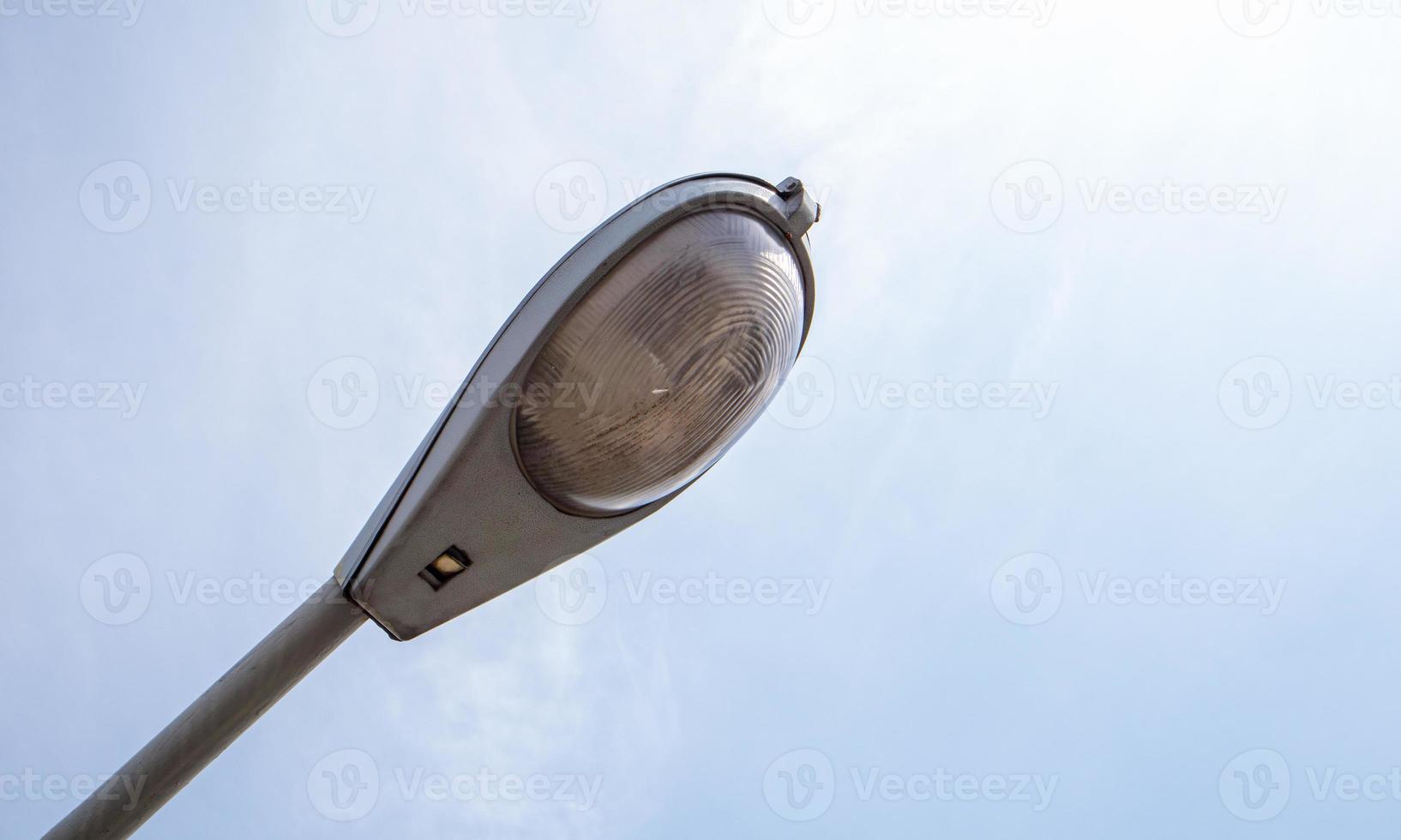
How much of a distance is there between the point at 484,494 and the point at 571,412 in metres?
0.42

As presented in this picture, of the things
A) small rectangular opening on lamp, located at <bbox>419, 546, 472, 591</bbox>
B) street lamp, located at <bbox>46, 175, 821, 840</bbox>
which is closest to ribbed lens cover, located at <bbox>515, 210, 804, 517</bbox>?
street lamp, located at <bbox>46, 175, 821, 840</bbox>

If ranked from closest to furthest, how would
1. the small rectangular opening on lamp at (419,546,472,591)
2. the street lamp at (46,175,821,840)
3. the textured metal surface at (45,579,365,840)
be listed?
the textured metal surface at (45,579,365,840)
the street lamp at (46,175,821,840)
the small rectangular opening on lamp at (419,546,472,591)

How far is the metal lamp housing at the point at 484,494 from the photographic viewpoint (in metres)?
3.31

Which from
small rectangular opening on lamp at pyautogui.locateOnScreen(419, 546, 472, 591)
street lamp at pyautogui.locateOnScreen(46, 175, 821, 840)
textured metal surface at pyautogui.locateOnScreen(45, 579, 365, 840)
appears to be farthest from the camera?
small rectangular opening on lamp at pyautogui.locateOnScreen(419, 546, 472, 591)

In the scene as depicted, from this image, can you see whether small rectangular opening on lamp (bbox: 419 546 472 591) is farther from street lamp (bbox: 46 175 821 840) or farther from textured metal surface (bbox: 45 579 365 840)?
textured metal surface (bbox: 45 579 365 840)

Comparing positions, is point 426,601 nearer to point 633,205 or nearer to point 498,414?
point 498,414

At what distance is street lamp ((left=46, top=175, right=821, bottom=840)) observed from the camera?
3273mm

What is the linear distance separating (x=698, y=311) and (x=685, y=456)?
534mm

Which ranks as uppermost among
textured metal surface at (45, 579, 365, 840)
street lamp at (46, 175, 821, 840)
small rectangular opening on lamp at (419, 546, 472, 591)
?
street lamp at (46, 175, 821, 840)

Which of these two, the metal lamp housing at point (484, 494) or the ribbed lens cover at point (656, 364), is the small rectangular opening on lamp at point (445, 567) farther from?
the ribbed lens cover at point (656, 364)

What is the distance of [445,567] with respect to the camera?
3.42 metres

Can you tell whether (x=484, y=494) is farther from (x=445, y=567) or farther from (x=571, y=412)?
(x=571, y=412)

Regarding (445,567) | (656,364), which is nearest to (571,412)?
(656,364)

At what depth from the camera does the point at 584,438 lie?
3363 mm
